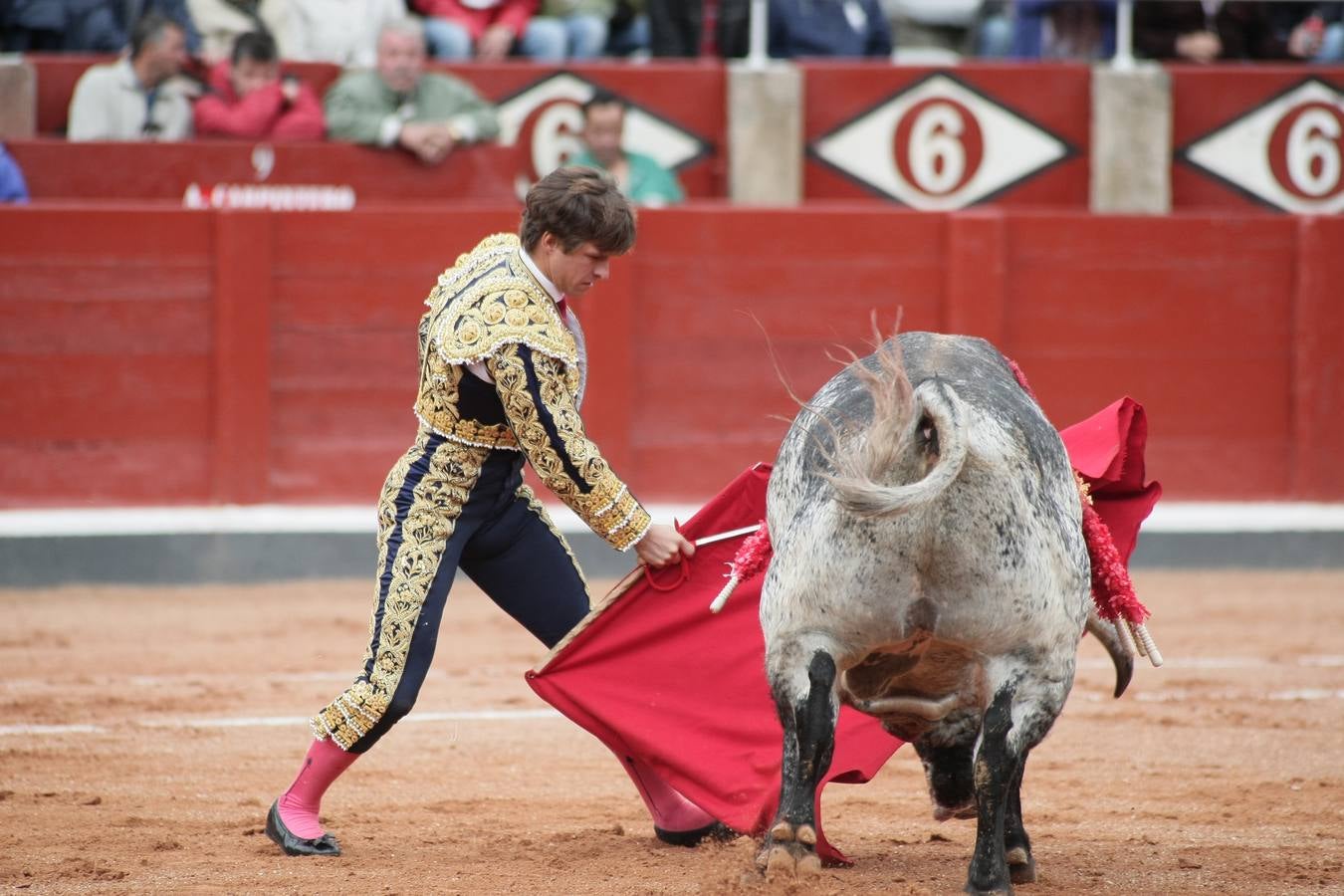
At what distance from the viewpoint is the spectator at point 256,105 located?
7387mm

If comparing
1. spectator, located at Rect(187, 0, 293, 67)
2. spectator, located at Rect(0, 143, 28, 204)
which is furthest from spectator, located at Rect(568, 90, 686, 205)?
spectator, located at Rect(0, 143, 28, 204)

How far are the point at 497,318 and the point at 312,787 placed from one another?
40.8 inches

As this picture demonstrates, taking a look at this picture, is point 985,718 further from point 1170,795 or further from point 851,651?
point 1170,795

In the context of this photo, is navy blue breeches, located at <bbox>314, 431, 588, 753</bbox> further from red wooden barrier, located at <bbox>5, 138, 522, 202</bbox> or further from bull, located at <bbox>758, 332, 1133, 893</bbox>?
red wooden barrier, located at <bbox>5, 138, 522, 202</bbox>

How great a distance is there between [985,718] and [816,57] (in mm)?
6019

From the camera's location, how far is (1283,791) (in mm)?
4242

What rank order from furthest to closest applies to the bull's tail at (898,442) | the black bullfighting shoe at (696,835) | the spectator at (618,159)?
1. the spectator at (618,159)
2. the black bullfighting shoe at (696,835)
3. the bull's tail at (898,442)

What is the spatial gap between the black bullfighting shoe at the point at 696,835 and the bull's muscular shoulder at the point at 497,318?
105 cm

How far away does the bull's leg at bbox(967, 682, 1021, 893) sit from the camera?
2.94 metres

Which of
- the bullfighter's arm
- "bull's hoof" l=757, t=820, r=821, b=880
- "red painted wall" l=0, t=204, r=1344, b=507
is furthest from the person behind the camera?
"red painted wall" l=0, t=204, r=1344, b=507

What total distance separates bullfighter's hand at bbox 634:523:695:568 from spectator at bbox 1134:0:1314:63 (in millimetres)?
6036

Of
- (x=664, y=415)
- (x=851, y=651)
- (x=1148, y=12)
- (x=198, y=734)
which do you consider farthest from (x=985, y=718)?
(x=1148, y=12)

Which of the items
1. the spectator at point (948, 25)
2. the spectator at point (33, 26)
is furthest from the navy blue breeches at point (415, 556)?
the spectator at point (948, 25)

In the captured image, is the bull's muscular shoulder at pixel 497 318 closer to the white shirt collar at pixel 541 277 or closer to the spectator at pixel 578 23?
Result: the white shirt collar at pixel 541 277
